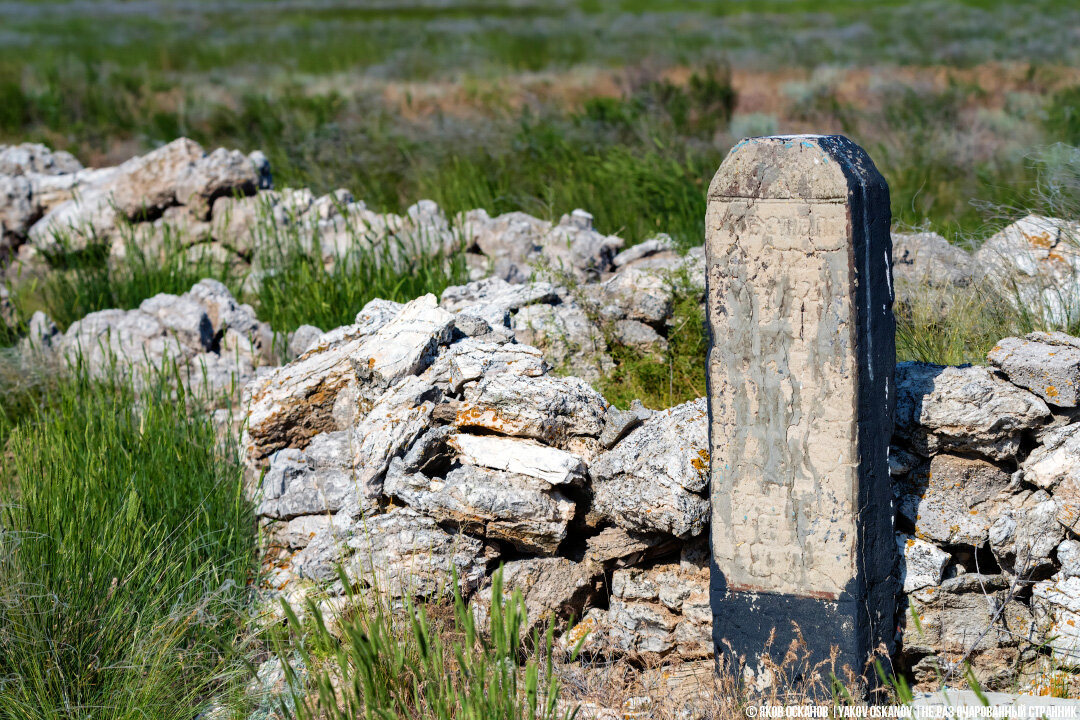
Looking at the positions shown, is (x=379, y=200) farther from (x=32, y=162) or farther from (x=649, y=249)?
(x=649, y=249)

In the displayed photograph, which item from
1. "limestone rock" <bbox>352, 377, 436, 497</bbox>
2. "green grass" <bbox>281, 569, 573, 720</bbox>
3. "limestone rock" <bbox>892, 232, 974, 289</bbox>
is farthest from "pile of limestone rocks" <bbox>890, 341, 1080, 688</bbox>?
"limestone rock" <bbox>352, 377, 436, 497</bbox>

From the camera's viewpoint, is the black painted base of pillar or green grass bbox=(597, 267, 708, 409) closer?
the black painted base of pillar

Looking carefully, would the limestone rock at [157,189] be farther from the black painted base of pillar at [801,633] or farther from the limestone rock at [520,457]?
the black painted base of pillar at [801,633]

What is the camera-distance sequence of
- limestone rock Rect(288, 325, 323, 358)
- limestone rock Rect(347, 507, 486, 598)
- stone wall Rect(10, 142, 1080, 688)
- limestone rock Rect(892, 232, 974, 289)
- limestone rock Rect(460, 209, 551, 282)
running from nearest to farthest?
stone wall Rect(10, 142, 1080, 688), limestone rock Rect(347, 507, 486, 598), limestone rock Rect(892, 232, 974, 289), limestone rock Rect(288, 325, 323, 358), limestone rock Rect(460, 209, 551, 282)

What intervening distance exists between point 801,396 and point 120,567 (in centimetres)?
244

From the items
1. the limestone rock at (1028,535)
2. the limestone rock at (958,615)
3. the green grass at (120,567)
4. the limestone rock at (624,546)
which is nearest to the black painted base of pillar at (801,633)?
the limestone rock at (958,615)

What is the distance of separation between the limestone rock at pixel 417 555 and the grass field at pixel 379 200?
184mm

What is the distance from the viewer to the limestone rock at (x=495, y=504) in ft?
10.7

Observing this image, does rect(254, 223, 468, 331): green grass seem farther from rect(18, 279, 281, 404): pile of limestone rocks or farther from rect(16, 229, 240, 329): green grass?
rect(16, 229, 240, 329): green grass

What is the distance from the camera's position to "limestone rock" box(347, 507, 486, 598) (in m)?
3.35

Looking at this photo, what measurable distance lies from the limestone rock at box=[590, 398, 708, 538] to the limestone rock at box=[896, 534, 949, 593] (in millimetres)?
711

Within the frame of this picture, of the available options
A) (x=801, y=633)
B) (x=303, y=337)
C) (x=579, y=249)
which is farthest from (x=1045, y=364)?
(x=303, y=337)

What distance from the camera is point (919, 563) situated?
3117 millimetres

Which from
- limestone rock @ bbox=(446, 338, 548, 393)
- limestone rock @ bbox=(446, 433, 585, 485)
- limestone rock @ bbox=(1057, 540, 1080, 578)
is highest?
limestone rock @ bbox=(446, 338, 548, 393)
